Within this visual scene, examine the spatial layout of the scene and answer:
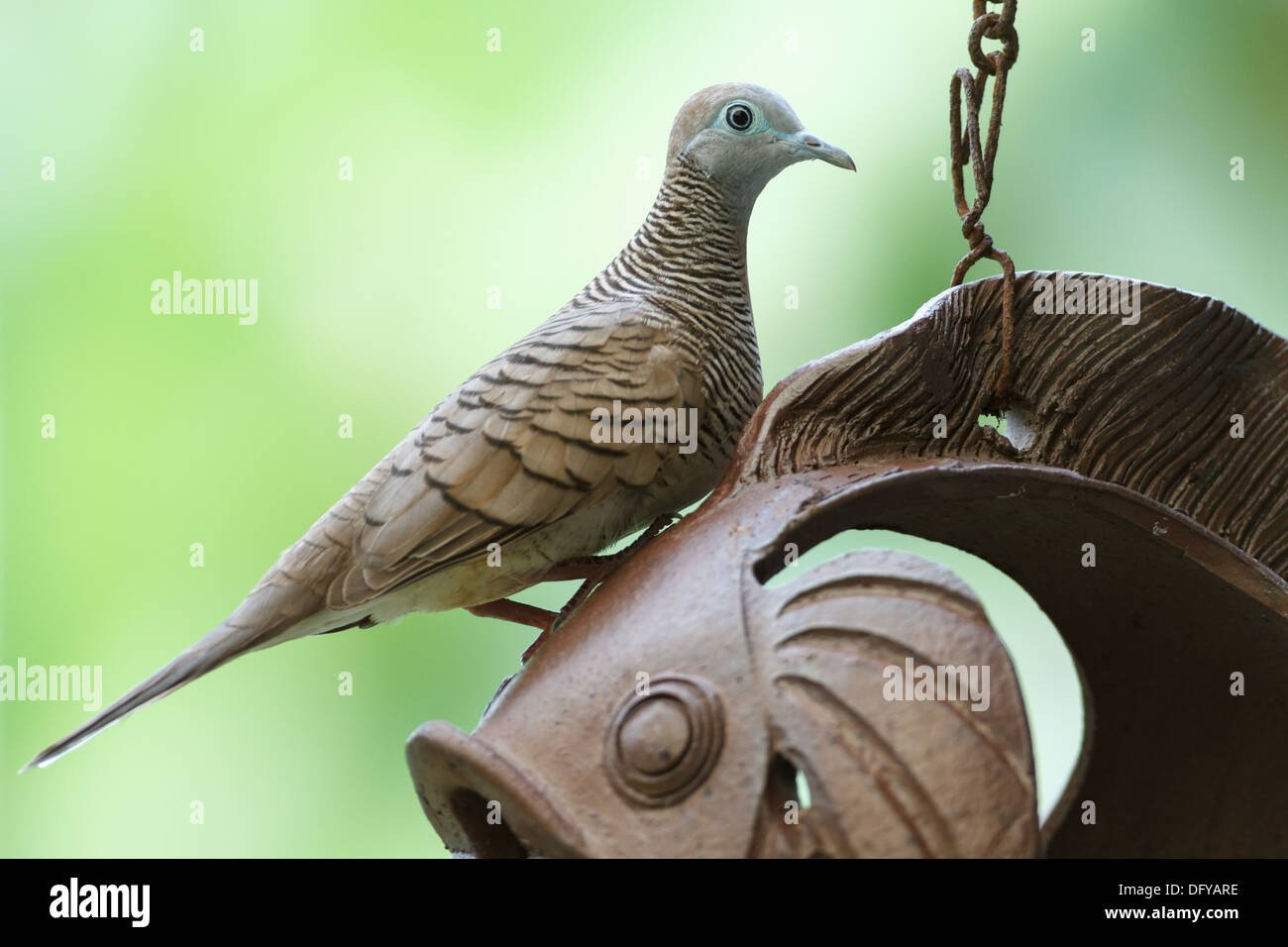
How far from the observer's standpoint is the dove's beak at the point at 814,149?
4.88 ft

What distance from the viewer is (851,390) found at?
1.27 meters

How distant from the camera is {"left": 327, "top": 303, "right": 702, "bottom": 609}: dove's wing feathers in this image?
1308mm

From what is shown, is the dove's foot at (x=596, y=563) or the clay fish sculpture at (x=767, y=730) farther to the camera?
the dove's foot at (x=596, y=563)

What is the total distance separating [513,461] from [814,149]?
0.47 metres
